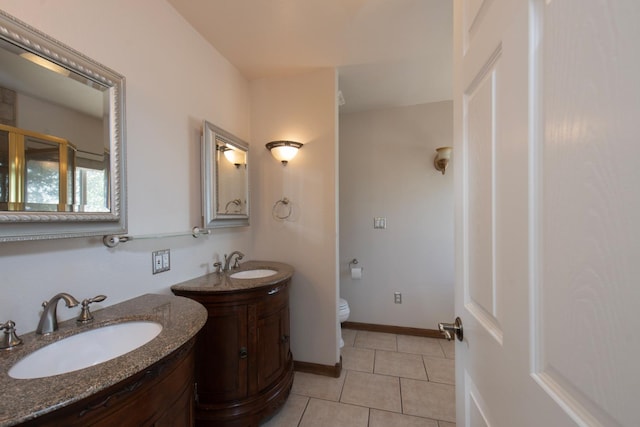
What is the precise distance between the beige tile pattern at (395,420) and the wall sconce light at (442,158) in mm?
2238

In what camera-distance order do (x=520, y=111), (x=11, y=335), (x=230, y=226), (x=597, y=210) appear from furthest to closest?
(x=230, y=226) → (x=11, y=335) → (x=520, y=111) → (x=597, y=210)

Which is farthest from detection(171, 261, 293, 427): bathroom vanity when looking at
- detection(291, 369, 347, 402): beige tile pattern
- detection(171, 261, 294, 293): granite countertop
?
detection(291, 369, 347, 402): beige tile pattern

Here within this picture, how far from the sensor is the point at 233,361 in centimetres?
150

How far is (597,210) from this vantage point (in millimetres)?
316

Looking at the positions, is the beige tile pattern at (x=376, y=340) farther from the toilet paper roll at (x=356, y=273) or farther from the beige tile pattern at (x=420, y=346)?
the toilet paper roll at (x=356, y=273)

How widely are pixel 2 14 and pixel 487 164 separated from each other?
5.14 ft

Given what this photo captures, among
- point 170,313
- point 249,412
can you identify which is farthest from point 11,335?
point 249,412

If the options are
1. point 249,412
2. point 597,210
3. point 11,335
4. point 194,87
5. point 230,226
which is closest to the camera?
point 597,210

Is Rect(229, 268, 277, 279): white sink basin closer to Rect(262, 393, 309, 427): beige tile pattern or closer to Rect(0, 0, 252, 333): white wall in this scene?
Rect(0, 0, 252, 333): white wall

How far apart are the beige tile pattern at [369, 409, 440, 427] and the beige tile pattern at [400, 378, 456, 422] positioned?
48 millimetres

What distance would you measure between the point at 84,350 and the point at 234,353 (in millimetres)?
738

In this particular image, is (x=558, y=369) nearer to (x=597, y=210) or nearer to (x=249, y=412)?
(x=597, y=210)

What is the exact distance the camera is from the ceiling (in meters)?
1.58

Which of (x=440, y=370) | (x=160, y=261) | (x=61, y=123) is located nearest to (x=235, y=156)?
(x=160, y=261)
